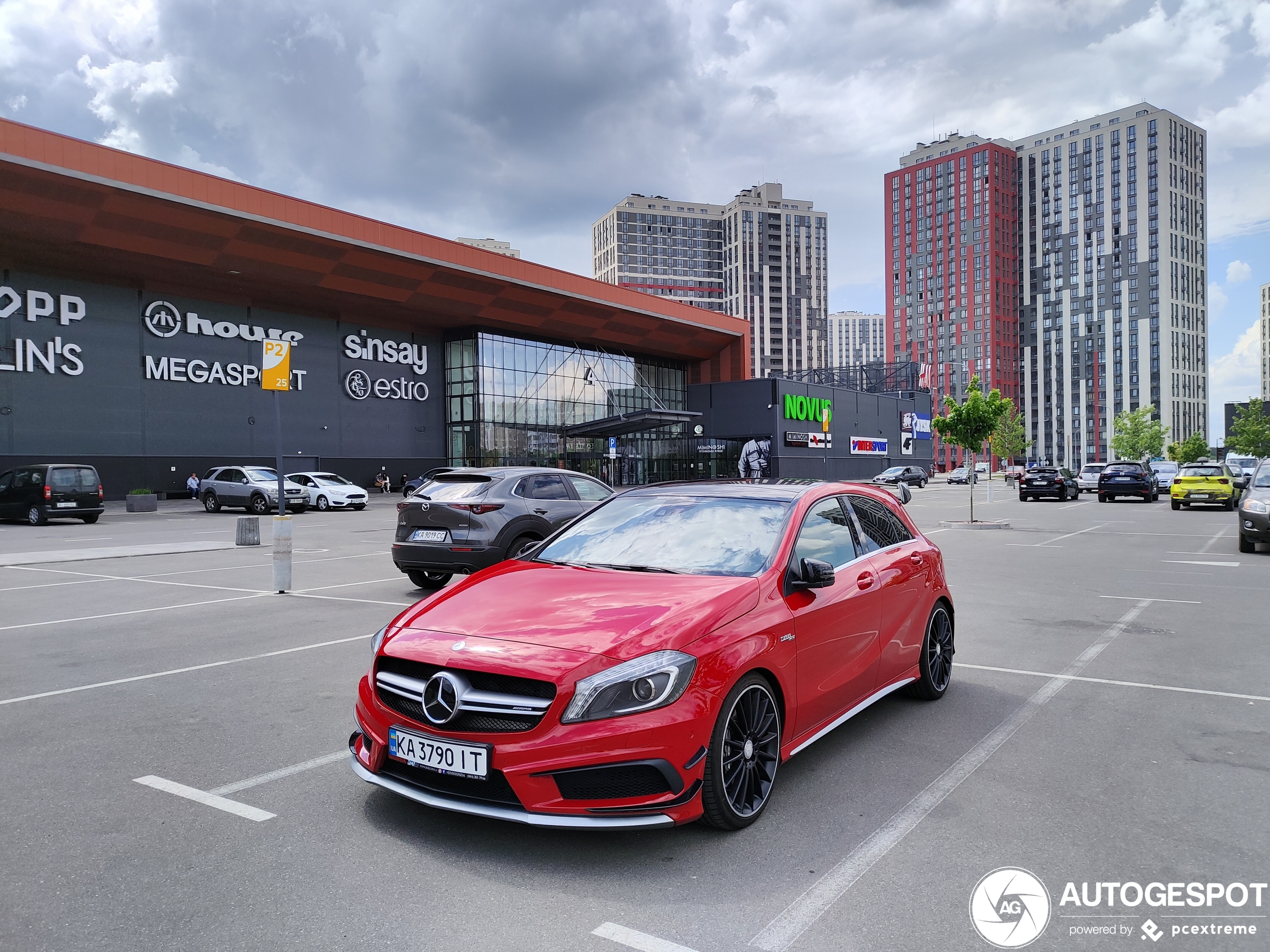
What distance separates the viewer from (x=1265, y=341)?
158m

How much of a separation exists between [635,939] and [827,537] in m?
2.58

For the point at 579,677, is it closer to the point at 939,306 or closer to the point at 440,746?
the point at 440,746

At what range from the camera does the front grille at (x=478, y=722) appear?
3248 mm

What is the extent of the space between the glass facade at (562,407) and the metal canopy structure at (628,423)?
86 centimetres

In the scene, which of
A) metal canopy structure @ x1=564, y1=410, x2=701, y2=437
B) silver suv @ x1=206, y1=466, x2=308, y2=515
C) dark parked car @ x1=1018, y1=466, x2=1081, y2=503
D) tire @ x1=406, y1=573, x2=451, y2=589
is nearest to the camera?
tire @ x1=406, y1=573, x2=451, y2=589

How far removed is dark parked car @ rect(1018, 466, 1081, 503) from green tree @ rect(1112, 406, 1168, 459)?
180ft

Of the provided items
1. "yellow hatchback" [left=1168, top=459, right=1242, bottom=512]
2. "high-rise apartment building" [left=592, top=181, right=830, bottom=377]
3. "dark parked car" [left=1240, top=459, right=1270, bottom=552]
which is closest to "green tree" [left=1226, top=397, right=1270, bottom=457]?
"yellow hatchback" [left=1168, top=459, right=1242, bottom=512]

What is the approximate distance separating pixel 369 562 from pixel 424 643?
11686 mm

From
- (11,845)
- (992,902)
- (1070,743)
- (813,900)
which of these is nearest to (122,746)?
(11,845)

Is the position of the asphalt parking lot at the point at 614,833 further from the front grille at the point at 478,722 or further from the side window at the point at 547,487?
the side window at the point at 547,487

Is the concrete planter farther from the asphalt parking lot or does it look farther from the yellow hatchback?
the yellow hatchback

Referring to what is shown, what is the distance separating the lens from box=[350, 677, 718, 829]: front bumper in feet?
10.4

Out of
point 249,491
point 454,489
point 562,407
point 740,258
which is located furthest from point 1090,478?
point 740,258

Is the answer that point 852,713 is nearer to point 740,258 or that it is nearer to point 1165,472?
point 1165,472
